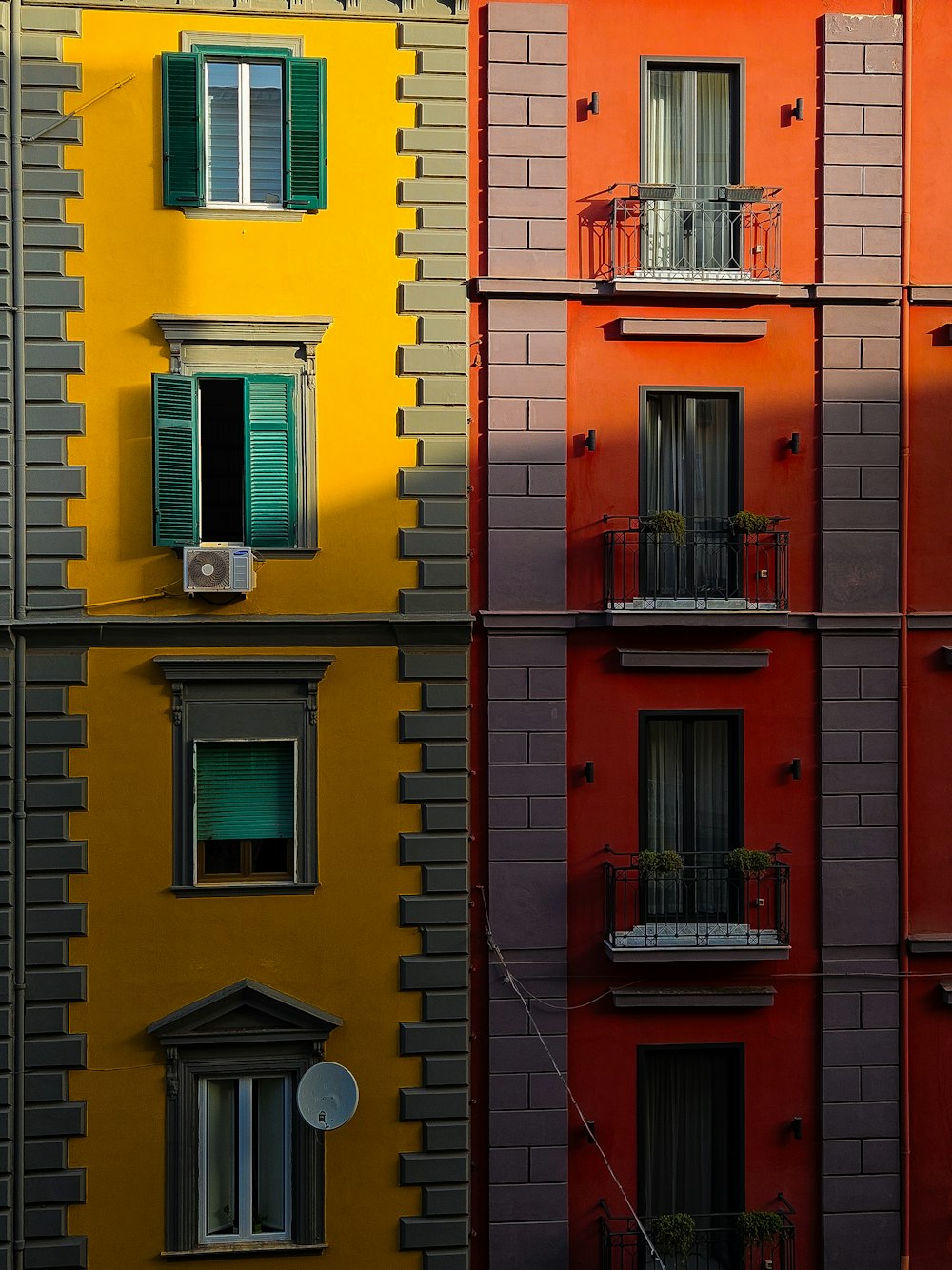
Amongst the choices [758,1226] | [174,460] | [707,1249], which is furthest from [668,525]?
[707,1249]

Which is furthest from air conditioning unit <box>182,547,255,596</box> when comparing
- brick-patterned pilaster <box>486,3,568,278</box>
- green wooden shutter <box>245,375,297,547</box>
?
brick-patterned pilaster <box>486,3,568,278</box>

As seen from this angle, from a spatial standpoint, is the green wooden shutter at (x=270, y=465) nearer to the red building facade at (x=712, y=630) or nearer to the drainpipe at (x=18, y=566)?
the red building facade at (x=712, y=630)

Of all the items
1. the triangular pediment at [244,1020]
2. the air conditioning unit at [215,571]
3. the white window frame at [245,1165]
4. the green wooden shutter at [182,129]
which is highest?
the green wooden shutter at [182,129]

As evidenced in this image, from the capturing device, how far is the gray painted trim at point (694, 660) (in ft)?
46.6

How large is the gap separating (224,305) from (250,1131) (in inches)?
353

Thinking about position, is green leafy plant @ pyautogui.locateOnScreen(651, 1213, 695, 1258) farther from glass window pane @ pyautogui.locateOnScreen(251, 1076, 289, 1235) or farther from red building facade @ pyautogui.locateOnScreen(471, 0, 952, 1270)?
glass window pane @ pyautogui.locateOnScreen(251, 1076, 289, 1235)

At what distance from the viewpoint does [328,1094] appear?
1307cm

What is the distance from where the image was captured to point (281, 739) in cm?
1371

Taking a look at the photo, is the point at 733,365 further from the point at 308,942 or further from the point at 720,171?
the point at 308,942

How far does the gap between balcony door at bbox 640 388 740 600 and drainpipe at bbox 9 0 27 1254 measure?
681 cm

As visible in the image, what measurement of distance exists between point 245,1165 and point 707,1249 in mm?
5280

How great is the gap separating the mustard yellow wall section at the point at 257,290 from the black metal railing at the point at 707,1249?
7.45 m

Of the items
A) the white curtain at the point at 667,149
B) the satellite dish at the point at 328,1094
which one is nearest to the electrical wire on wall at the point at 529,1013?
the satellite dish at the point at 328,1094

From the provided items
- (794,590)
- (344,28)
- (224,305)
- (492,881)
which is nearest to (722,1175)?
(492,881)
